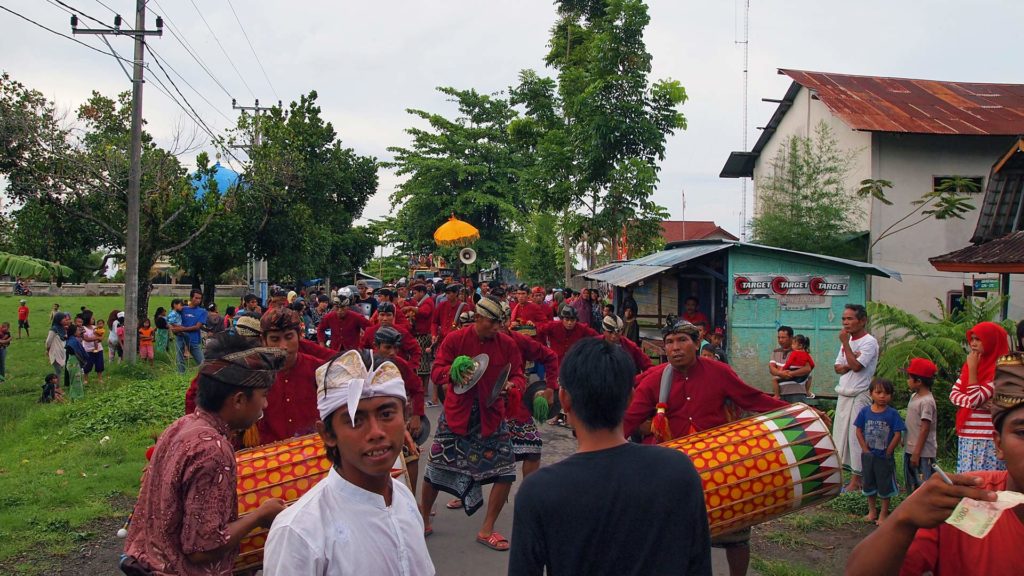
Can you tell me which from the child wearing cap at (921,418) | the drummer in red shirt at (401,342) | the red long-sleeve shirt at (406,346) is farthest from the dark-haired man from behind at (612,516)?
the red long-sleeve shirt at (406,346)

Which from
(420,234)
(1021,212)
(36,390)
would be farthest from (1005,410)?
(420,234)

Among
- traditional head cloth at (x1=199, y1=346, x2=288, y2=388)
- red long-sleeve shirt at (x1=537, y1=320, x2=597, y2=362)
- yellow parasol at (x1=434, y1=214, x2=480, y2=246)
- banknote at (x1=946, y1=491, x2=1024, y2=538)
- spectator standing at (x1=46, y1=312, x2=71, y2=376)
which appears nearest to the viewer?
banknote at (x1=946, y1=491, x2=1024, y2=538)

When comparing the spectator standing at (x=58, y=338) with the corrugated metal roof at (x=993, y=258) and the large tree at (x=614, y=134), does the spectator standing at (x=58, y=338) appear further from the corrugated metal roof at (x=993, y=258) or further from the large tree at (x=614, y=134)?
the corrugated metal roof at (x=993, y=258)

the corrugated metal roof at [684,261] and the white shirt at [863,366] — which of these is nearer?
the white shirt at [863,366]

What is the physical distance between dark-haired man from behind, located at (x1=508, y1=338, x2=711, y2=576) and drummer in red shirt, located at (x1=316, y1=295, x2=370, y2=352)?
29.1ft

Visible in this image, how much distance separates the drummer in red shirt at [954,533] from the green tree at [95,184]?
17414mm

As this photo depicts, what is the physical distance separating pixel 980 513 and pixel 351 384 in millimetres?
1724

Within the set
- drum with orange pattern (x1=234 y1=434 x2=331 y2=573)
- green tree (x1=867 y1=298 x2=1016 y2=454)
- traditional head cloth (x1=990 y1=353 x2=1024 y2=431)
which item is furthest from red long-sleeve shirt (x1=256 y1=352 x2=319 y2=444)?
green tree (x1=867 y1=298 x2=1016 y2=454)

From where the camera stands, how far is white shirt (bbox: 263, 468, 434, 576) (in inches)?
85.3

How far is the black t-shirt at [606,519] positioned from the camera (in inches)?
92.9

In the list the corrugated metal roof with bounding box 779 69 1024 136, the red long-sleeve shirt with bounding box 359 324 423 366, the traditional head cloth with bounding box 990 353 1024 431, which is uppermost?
the corrugated metal roof with bounding box 779 69 1024 136

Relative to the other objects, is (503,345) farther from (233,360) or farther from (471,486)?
(233,360)

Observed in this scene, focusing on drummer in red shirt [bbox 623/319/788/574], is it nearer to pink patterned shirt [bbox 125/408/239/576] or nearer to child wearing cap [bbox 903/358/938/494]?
child wearing cap [bbox 903/358/938/494]

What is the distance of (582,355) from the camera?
8.74 feet
